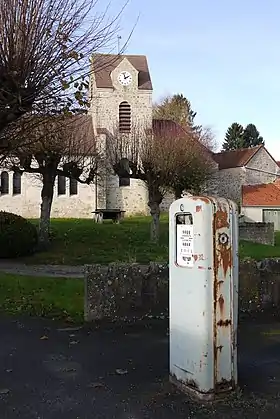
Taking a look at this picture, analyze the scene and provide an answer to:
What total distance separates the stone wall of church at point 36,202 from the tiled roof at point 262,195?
556 inches

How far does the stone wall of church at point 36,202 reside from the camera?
48.5 m

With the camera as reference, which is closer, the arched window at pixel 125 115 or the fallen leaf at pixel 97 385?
the fallen leaf at pixel 97 385

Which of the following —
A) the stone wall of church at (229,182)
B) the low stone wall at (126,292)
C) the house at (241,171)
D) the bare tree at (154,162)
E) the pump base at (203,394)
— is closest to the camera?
the pump base at (203,394)

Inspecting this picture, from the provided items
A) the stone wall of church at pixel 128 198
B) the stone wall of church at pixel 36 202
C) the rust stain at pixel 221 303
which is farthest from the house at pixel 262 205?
the rust stain at pixel 221 303

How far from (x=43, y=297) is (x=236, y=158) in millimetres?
49547

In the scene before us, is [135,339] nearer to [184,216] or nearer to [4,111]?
[184,216]

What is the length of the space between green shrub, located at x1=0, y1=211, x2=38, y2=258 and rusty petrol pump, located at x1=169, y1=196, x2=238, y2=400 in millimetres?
14996

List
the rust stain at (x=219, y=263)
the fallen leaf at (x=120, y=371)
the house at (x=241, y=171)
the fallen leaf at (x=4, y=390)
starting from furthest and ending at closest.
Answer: the house at (x=241, y=171) → the fallen leaf at (x=120, y=371) → the fallen leaf at (x=4, y=390) → the rust stain at (x=219, y=263)

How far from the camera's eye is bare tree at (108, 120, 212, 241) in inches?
1005

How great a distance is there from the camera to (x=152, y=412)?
4.56 m

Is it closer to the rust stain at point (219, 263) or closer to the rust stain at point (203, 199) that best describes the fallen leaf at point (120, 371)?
the rust stain at point (219, 263)

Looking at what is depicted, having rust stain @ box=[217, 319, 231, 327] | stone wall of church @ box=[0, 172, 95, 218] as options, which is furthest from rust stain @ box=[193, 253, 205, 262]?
Result: stone wall of church @ box=[0, 172, 95, 218]

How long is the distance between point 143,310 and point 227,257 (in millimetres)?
3917

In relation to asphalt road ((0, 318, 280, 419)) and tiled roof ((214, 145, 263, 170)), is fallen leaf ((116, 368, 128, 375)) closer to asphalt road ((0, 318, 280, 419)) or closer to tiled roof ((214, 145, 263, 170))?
asphalt road ((0, 318, 280, 419))
